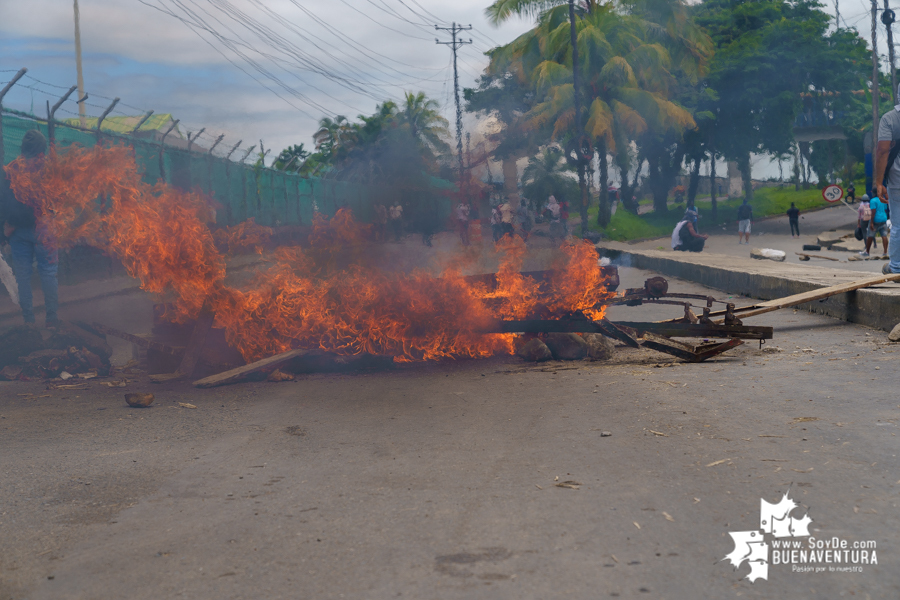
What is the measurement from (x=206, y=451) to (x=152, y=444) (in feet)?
1.47

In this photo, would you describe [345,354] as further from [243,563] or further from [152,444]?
[243,563]

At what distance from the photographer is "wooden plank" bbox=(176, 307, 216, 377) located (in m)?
6.70

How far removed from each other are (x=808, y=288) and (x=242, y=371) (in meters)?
7.31

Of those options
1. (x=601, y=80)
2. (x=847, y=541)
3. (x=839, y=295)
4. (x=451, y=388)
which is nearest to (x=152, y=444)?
(x=451, y=388)

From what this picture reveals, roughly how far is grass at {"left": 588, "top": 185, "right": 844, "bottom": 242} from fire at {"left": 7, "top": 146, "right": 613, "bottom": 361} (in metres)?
32.5

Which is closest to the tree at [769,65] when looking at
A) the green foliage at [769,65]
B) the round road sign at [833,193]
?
the green foliage at [769,65]

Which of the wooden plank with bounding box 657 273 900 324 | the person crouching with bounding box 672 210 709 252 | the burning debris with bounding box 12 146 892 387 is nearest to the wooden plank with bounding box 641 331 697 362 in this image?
the burning debris with bounding box 12 146 892 387

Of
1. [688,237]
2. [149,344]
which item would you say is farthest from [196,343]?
[688,237]

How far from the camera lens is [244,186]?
24.1 m

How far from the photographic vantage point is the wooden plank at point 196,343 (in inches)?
264

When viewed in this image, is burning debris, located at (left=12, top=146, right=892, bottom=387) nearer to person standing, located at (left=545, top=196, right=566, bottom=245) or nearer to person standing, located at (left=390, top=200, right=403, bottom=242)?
person standing, located at (left=390, top=200, right=403, bottom=242)

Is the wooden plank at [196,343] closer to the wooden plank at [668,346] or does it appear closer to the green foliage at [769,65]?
the wooden plank at [668,346]

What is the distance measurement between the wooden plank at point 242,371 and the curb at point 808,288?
6058mm

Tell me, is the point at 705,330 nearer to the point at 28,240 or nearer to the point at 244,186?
the point at 28,240
